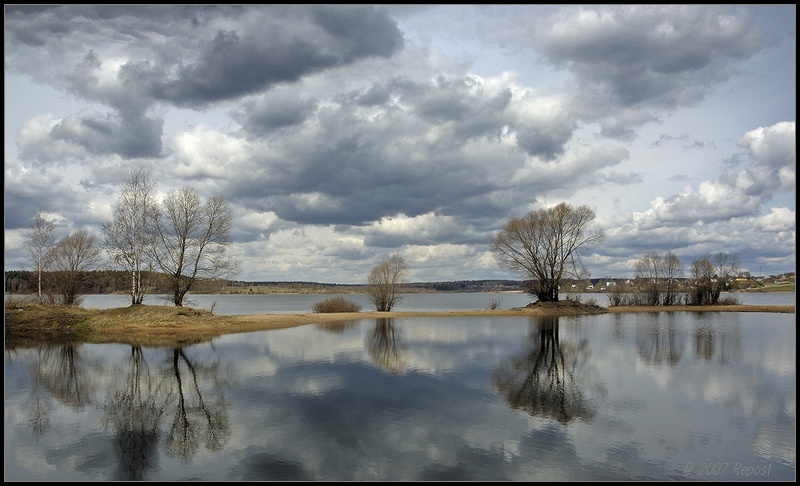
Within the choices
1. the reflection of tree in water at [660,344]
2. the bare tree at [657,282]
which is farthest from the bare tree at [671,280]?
the reflection of tree in water at [660,344]

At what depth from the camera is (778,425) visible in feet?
37.6

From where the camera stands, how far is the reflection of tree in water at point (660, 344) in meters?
21.0

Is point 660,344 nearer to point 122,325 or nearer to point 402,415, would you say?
Result: point 402,415

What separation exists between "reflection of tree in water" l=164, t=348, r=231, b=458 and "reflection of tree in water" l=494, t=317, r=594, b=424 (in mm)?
7890

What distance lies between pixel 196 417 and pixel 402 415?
5.41m

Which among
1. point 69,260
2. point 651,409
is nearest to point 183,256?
point 69,260

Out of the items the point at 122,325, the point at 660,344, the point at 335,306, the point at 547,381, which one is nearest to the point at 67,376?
the point at 122,325

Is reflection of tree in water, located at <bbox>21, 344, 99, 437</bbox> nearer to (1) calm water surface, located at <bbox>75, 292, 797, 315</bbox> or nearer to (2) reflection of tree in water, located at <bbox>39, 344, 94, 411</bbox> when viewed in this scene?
(2) reflection of tree in water, located at <bbox>39, 344, 94, 411</bbox>

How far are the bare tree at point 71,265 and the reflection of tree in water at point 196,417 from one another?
35.1 meters

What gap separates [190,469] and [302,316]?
119 ft

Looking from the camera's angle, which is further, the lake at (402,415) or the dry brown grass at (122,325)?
the dry brown grass at (122,325)

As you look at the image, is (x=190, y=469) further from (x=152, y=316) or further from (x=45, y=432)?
(x=152, y=316)

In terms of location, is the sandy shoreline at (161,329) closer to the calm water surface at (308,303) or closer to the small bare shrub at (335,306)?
the calm water surface at (308,303)

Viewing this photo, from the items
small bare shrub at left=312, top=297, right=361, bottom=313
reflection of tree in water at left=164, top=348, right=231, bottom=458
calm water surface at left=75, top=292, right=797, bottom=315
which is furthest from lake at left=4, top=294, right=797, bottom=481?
small bare shrub at left=312, top=297, right=361, bottom=313
